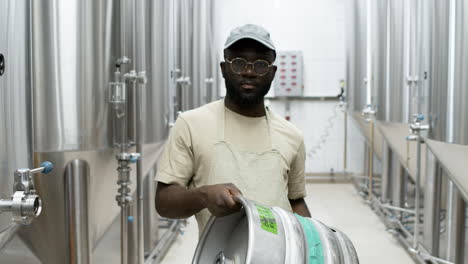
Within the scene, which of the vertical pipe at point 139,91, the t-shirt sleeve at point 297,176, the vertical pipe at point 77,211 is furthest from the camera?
the vertical pipe at point 139,91

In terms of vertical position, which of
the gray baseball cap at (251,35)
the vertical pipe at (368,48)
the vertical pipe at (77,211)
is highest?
the vertical pipe at (368,48)

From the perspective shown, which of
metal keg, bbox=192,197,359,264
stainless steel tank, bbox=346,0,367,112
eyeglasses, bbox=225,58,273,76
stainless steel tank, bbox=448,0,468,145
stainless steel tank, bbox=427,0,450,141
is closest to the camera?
metal keg, bbox=192,197,359,264

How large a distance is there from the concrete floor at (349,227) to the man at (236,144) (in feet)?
6.94

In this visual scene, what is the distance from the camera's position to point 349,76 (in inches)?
211

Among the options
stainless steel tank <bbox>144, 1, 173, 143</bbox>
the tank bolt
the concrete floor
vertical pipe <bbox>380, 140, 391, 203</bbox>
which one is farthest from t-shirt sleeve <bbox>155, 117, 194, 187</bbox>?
vertical pipe <bbox>380, 140, 391, 203</bbox>

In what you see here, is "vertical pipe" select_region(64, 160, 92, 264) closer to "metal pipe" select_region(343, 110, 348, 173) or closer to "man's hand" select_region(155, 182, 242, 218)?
"man's hand" select_region(155, 182, 242, 218)

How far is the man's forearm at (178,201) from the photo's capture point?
1.20 meters

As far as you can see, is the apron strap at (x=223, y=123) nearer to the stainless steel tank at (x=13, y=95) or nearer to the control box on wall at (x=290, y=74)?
the stainless steel tank at (x=13, y=95)

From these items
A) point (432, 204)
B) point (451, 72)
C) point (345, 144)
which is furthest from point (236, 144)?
point (345, 144)

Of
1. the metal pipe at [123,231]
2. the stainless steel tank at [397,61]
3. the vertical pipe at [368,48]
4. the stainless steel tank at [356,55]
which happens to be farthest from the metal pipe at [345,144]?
the metal pipe at [123,231]

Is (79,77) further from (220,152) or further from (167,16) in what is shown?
(167,16)

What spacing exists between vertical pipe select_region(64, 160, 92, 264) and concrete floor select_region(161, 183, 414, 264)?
1.60 meters

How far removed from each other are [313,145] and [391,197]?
161 centimetres

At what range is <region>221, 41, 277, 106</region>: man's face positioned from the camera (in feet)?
4.26
